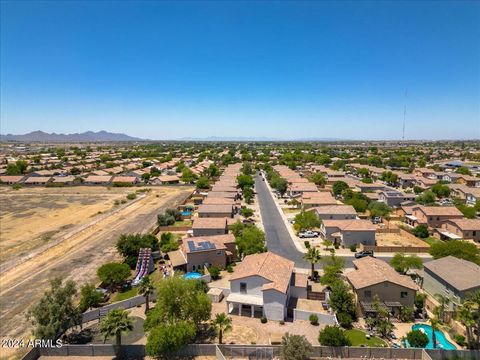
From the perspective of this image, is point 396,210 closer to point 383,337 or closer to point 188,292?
point 383,337

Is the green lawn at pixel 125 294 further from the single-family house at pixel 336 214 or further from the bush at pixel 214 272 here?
the single-family house at pixel 336 214

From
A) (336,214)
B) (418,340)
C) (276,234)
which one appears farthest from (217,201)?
(418,340)

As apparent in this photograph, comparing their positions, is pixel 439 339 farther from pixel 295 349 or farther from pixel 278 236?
pixel 278 236

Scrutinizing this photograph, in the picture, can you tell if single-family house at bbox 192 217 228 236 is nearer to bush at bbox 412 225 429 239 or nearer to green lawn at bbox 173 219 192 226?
green lawn at bbox 173 219 192 226

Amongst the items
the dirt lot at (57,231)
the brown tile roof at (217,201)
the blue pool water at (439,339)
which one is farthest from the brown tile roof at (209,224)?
the blue pool water at (439,339)

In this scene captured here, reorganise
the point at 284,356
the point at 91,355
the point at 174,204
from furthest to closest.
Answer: the point at 174,204 → the point at 91,355 → the point at 284,356

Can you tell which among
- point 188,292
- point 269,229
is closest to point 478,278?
point 188,292
